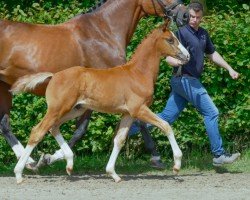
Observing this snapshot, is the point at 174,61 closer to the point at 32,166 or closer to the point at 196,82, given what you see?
the point at 196,82

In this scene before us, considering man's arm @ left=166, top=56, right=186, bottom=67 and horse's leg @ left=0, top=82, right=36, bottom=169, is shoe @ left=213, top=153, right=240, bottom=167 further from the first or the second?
horse's leg @ left=0, top=82, right=36, bottom=169

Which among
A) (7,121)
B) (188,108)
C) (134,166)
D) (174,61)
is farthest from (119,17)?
(134,166)

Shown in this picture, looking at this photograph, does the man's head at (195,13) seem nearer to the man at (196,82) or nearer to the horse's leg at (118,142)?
the man at (196,82)

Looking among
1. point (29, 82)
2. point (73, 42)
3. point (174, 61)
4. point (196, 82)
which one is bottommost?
point (196, 82)

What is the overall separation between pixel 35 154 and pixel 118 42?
1.95 metres

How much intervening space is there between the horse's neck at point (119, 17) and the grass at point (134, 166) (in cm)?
159

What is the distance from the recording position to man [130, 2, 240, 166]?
31.1 ft

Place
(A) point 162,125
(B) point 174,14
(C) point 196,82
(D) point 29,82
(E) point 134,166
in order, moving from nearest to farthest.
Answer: (A) point 162,125 → (D) point 29,82 → (C) point 196,82 → (B) point 174,14 → (E) point 134,166

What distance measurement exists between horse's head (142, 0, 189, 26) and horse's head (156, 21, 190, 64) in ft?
2.20

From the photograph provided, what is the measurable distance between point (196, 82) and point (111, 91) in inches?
45.9

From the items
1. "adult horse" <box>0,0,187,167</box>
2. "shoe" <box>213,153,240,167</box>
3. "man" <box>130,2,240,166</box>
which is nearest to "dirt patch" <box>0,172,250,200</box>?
"shoe" <box>213,153,240,167</box>

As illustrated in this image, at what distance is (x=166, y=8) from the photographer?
9852mm

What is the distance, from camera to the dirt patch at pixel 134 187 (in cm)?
813

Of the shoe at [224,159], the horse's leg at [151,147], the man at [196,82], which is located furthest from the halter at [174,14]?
the shoe at [224,159]
